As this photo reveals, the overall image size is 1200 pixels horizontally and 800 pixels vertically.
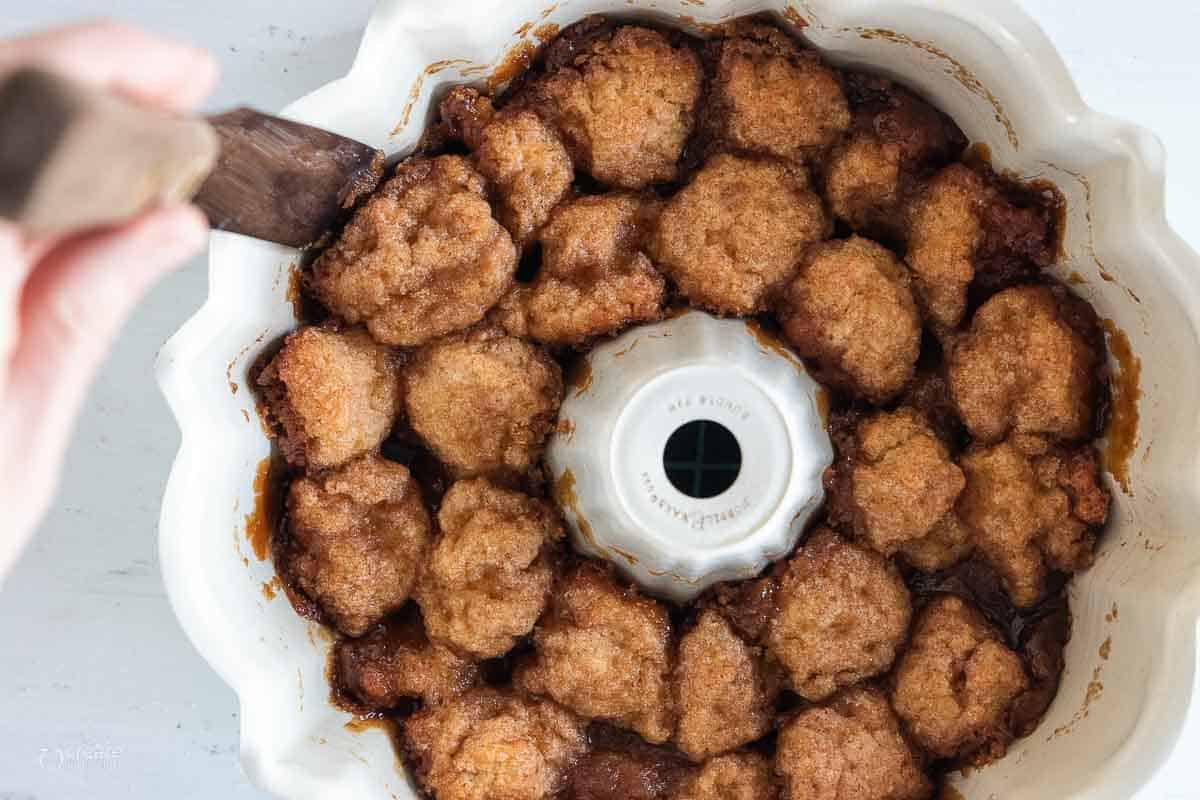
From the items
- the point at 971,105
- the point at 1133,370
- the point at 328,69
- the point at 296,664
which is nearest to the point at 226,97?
the point at 328,69

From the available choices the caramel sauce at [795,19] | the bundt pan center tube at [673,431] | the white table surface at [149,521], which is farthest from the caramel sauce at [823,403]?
the white table surface at [149,521]

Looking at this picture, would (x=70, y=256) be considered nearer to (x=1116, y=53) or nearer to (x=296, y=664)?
(x=296, y=664)

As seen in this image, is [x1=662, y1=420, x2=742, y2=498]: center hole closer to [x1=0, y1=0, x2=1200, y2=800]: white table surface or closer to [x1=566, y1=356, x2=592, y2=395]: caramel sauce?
[x1=566, y1=356, x2=592, y2=395]: caramel sauce

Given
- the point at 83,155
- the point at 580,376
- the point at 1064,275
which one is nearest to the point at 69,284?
the point at 83,155

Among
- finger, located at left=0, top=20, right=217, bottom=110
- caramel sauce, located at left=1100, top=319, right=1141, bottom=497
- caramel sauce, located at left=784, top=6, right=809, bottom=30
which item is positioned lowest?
caramel sauce, located at left=1100, top=319, right=1141, bottom=497

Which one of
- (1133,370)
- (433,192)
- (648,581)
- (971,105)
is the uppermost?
(971,105)

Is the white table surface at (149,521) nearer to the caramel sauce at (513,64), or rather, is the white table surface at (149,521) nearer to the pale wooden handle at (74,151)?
the caramel sauce at (513,64)

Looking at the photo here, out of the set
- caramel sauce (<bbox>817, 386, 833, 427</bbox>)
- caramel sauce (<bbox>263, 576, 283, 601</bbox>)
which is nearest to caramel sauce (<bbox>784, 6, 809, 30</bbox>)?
caramel sauce (<bbox>817, 386, 833, 427</bbox>)
